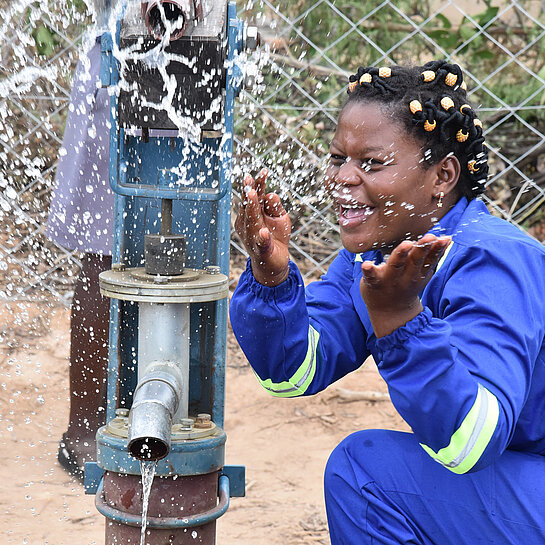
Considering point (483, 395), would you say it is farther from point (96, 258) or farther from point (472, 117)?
point (96, 258)

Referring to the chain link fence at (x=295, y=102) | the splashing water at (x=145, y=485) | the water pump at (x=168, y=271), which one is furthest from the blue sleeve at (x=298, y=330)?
the chain link fence at (x=295, y=102)

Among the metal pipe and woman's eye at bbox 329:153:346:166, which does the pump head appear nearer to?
woman's eye at bbox 329:153:346:166

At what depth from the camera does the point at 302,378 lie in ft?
6.47

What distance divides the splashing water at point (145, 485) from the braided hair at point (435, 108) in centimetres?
85

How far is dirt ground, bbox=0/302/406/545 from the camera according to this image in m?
2.68

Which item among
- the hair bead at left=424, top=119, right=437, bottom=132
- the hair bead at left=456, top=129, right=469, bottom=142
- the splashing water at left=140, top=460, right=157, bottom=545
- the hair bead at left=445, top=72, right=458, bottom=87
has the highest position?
the hair bead at left=445, top=72, right=458, bottom=87

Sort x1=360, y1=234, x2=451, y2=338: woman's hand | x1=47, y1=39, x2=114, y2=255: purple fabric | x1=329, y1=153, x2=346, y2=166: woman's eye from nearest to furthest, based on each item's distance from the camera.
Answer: x1=360, y1=234, x2=451, y2=338: woman's hand < x1=329, y1=153, x2=346, y2=166: woman's eye < x1=47, y1=39, x2=114, y2=255: purple fabric

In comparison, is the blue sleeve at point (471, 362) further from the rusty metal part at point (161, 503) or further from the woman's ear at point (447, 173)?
the rusty metal part at point (161, 503)

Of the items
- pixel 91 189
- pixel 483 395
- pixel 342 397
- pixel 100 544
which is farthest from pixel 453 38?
pixel 483 395

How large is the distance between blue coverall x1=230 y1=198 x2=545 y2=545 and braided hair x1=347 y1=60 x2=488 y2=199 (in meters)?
0.10

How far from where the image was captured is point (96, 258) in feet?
9.66

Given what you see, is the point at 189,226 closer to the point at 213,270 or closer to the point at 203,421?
the point at 213,270

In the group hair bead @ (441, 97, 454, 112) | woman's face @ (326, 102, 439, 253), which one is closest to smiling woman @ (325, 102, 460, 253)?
woman's face @ (326, 102, 439, 253)

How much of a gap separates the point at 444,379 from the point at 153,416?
1.87 feet
